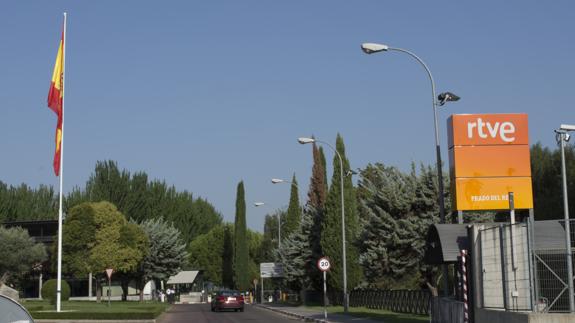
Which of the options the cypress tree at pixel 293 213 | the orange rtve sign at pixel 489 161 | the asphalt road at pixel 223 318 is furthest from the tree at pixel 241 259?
the orange rtve sign at pixel 489 161

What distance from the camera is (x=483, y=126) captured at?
84.7 ft

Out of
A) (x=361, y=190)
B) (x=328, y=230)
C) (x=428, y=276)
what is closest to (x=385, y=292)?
(x=428, y=276)

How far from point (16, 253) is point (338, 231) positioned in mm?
31935

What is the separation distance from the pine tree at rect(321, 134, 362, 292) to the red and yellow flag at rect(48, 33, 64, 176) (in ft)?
64.6

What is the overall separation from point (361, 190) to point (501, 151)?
64.5 meters

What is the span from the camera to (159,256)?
239 ft

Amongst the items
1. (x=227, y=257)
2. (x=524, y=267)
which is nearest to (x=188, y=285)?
(x=227, y=257)

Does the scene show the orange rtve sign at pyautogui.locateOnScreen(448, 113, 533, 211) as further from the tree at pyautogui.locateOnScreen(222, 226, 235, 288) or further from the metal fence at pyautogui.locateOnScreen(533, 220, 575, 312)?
the tree at pyautogui.locateOnScreen(222, 226, 235, 288)

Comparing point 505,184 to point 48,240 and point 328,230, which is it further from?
point 48,240

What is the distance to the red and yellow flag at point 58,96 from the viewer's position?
3695 centimetres

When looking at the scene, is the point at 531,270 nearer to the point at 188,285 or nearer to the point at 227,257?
the point at 227,257

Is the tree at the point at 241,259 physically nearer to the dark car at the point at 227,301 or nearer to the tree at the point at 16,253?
the tree at the point at 16,253

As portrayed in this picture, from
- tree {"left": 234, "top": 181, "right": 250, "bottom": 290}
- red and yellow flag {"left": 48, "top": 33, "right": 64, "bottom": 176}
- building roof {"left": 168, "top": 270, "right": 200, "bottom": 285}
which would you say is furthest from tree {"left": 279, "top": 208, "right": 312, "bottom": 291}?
building roof {"left": 168, "top": 270, "right": 200, "bottom": 285}

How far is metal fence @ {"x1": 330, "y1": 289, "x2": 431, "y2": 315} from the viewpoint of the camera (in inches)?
1377
